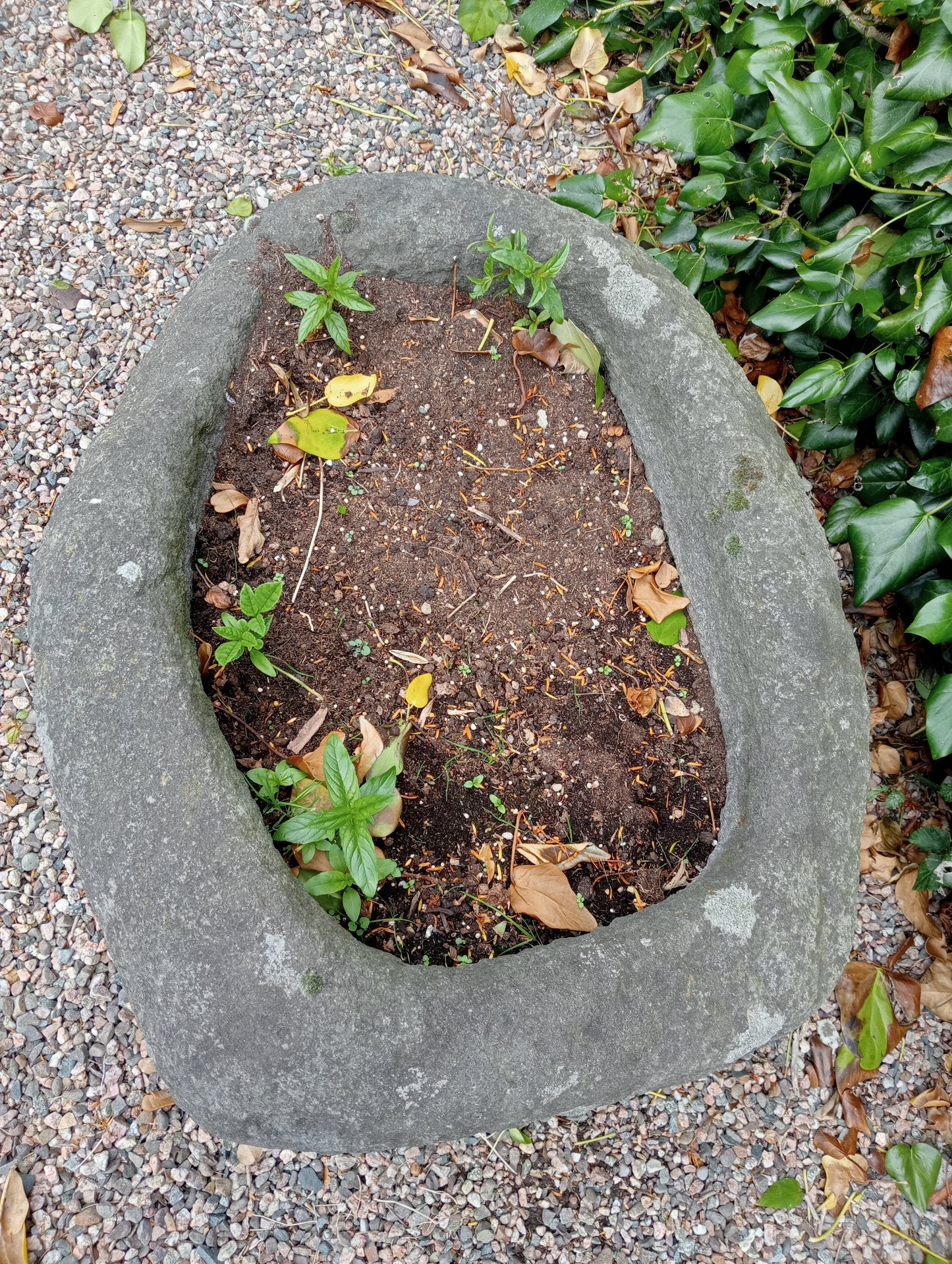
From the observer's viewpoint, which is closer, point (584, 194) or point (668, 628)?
point (668, 628)

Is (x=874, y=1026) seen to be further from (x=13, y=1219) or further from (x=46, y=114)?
(x=46, y=114)

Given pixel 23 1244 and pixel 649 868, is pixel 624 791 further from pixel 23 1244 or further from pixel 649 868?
pixel 23 1244

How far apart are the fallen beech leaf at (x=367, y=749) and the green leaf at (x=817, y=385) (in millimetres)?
1282

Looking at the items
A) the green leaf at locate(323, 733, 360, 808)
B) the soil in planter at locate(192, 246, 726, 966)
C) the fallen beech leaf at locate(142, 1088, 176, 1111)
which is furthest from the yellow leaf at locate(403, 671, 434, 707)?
the fallen beech leaf at locate(142, 1088, 176, 1111)

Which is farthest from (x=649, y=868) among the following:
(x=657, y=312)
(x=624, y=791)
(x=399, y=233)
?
(x=399, y=233)

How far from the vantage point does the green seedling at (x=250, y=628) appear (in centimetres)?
162

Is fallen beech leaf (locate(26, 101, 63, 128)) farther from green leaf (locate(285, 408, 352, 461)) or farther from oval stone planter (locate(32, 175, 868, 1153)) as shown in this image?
green leaf (locate(285, 408, 352, 461))

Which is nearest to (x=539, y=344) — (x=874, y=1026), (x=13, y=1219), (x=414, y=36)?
(x=414, y=36)

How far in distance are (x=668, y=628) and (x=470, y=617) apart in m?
0.47

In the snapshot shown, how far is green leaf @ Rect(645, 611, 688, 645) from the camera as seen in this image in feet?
6.30

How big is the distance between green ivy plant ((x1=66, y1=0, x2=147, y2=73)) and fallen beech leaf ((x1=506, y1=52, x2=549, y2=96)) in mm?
1131

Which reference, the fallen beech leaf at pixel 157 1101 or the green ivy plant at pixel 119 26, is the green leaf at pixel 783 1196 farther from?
the green ivy plant at pixel 119 26

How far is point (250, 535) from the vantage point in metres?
1.84

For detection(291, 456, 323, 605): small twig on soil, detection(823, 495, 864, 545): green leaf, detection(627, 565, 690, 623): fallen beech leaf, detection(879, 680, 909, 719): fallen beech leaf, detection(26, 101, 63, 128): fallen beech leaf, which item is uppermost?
detection(26, 101, 63, 128): fallen beech leaf
